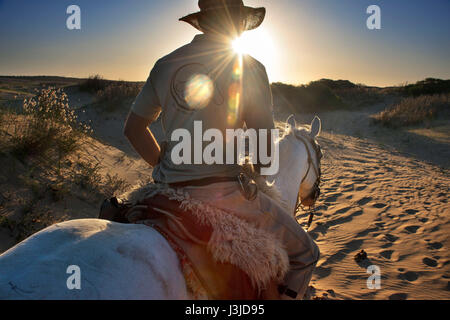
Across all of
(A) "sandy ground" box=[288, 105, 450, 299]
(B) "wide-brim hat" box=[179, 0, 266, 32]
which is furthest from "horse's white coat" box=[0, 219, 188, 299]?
(A) "sandy ground" box=[288, 105, 450, 299]

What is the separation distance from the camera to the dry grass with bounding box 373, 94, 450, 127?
14.2 m

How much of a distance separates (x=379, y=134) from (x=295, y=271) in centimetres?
1475

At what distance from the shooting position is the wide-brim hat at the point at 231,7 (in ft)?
5.43

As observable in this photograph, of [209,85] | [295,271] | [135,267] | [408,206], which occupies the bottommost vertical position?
[408,206]

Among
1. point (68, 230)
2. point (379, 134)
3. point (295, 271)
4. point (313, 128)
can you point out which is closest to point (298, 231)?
point (295, 271)

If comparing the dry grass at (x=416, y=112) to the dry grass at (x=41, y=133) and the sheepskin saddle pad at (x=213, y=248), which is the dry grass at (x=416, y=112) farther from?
the sheepskin saddle pad at (x=213, y=248)

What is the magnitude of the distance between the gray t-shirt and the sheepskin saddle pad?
203 millimetres

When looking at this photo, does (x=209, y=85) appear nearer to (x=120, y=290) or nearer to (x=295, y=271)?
(x=120, y=290)

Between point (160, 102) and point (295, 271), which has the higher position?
point (160, 102)

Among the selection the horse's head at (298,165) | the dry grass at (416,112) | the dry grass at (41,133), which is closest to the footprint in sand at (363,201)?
the horse's head at (298,165)

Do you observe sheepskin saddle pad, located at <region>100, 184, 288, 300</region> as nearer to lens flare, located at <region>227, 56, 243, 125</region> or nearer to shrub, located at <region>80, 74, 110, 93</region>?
lens flare, located at <region>227, 56, 243, 125</region>

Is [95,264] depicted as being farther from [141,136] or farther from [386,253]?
[386,253]

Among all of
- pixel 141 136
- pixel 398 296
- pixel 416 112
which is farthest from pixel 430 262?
pixel 416 112

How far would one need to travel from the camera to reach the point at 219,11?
1.67 m
